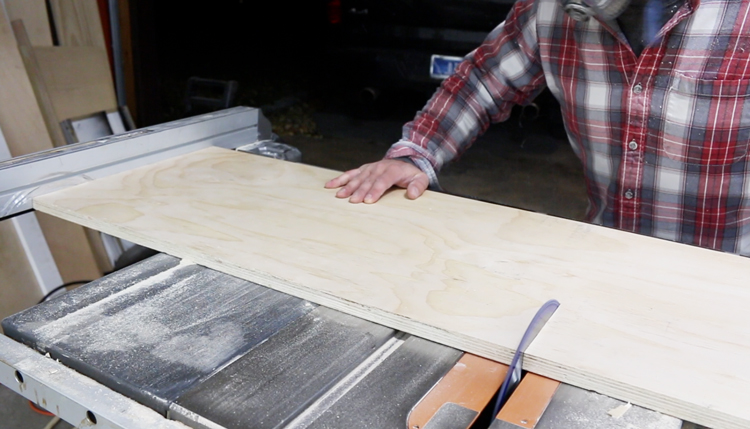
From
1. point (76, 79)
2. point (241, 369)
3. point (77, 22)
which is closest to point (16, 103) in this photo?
point (76, 79)

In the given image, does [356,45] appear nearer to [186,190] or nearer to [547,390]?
[186,190]

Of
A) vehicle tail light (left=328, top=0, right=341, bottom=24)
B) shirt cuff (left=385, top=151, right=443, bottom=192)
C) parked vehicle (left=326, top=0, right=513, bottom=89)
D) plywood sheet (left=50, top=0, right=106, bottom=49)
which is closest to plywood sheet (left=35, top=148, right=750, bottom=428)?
shirt cuff (left=385, top=151, right=443, bottom=192)

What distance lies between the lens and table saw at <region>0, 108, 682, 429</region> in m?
0.72

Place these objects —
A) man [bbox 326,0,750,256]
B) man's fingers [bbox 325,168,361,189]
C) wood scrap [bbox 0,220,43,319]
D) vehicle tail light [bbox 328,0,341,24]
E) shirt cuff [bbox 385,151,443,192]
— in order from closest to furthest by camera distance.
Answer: man [bbox 326,0,750,256], man's fingers [bbox 325,168,361,189], shirt cuff [bbox 385,151,443,192], wood scrap [bbox 0,220,43,319], vehicle tail light [bbox 328,0,341,24]

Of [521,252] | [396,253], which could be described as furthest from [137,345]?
[521,252]

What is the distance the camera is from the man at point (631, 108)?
49.3 inches

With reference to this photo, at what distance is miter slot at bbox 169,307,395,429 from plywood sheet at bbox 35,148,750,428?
0.04 m

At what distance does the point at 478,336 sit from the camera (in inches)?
32.1

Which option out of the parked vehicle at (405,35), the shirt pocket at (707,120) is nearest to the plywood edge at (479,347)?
the shirt pocket at (707,120)

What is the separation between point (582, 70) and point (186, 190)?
98 cm

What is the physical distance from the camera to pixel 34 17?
2463 millimetres

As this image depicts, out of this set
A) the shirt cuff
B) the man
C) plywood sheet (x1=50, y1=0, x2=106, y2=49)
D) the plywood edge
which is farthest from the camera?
plywood sheet (x1=50, y1=0, x2=106, y2=49)

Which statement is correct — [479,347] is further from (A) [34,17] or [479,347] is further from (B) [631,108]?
(A) [34,17]

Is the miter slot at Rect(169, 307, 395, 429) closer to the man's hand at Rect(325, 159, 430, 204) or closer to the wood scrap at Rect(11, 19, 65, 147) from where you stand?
the man's hand at Rect(325, 159, 430, 204)
